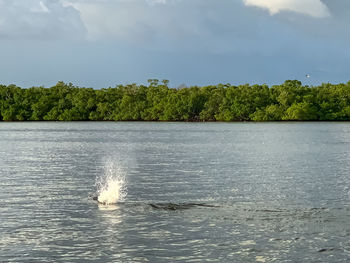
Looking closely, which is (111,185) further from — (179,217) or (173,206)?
(179,217)

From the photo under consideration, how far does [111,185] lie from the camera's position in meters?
30.0

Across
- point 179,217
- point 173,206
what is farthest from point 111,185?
point 179,217

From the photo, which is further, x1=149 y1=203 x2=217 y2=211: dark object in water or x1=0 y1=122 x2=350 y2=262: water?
x1=149 y1=203 x2=217 y2=211: dark object in water

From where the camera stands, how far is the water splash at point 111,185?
26228mm

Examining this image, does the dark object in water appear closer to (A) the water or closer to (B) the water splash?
(A) the water

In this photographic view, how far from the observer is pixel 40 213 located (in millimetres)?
23078

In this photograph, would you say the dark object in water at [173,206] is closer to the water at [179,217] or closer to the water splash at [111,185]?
the water at [179,217]

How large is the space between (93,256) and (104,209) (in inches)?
287

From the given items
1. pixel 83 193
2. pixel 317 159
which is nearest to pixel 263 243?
pixel 83 193

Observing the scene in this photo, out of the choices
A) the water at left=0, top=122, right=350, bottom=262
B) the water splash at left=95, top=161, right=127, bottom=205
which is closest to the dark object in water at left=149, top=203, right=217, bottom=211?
the water at left=0, top=122, right=350, bottom=262

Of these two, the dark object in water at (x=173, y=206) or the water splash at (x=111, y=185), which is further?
the water splash at (x=111, y=185)

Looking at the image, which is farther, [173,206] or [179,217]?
[173,206]

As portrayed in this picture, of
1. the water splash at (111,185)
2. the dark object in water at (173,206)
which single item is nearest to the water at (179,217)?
the water splash at (111,185)

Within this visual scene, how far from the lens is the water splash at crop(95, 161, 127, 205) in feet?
86.1
